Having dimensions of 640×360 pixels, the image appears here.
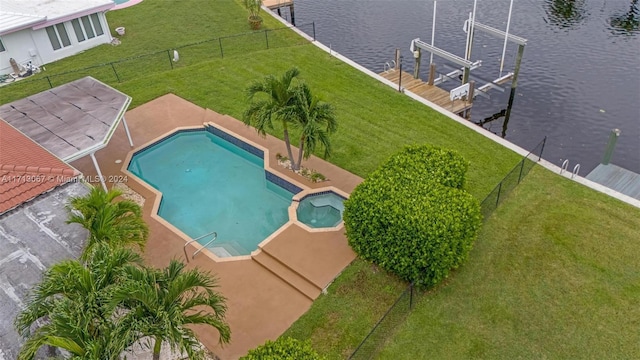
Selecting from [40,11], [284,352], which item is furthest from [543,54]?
[40,11]

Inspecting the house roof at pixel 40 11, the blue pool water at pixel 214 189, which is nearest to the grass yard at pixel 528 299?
the blue pool water at pixel 214 189

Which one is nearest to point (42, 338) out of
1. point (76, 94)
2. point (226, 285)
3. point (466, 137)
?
point (226, 285)

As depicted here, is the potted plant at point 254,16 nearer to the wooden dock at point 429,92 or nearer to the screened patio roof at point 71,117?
the wooden dock at point 429,92

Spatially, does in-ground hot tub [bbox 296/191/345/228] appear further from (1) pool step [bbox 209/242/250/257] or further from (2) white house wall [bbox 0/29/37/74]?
(2) white house wall [bbox 0/29/37/74]

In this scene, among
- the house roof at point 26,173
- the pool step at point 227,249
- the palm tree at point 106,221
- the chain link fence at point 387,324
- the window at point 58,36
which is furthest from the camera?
the window at point 58,36

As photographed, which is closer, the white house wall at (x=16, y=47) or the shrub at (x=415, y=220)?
the shrub at (x=415, y=220)

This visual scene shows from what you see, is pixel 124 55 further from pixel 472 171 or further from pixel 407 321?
pixel 407 321

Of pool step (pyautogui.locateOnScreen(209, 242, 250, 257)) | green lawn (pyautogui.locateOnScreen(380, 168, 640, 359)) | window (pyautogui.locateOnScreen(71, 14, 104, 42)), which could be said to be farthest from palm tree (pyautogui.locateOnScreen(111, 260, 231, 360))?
window (pyautogui.locateOnScreen(71, 14, 104, 42))
